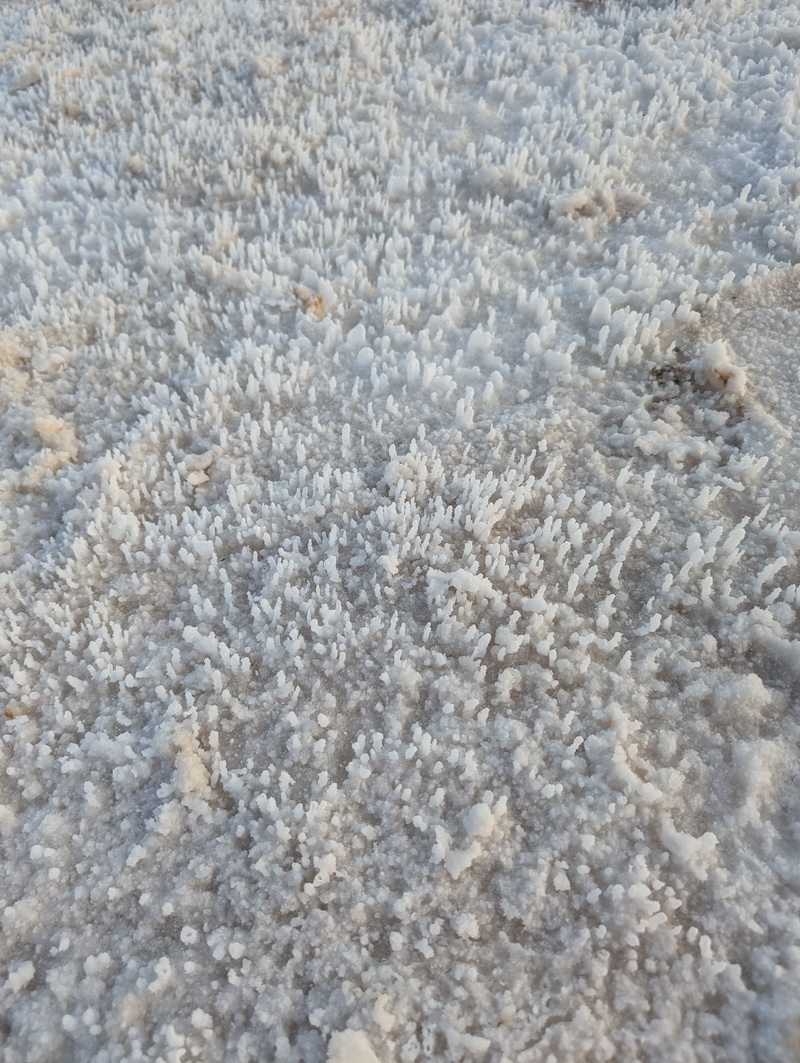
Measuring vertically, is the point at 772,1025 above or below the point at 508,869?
above

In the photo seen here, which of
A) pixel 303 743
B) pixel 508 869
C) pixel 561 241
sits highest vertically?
pixel 561 241

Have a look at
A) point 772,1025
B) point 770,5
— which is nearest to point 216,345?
point 772,1025

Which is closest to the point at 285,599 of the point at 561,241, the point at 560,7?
the point at 561,241

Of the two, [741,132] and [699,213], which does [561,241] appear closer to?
[699,213]

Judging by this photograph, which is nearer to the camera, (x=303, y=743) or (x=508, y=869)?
(x=508, y=869)

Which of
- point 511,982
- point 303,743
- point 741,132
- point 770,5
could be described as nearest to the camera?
point 511,982

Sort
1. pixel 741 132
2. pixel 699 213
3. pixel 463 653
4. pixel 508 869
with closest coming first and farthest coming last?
pixel 508 869, pixel 463 653, pixel 699 213, pixel 741 132
